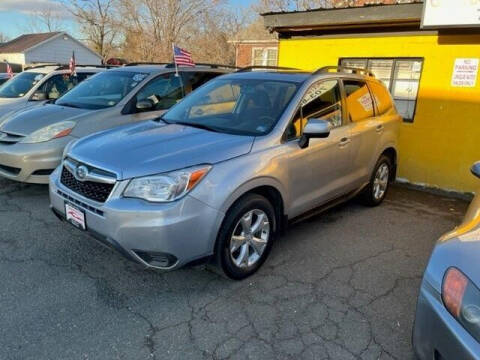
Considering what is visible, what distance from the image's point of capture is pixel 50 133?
197 inches

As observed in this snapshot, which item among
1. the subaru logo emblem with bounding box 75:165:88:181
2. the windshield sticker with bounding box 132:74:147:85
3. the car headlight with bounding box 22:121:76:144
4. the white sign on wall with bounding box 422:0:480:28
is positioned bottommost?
the car headlight with bounding box 22:121:76:144

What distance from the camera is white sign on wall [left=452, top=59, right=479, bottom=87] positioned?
581cm

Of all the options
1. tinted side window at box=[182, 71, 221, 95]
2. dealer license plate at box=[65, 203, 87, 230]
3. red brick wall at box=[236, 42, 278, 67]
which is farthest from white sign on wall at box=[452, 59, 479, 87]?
red brick wall at box=[236, 42, 278, 67]

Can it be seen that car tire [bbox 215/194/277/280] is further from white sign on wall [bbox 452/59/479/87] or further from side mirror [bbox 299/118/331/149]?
white sign on wall [bbox 452/59/479/87]

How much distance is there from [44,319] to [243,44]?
2428cm

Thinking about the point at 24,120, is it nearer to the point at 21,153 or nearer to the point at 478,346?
the point at 21,153

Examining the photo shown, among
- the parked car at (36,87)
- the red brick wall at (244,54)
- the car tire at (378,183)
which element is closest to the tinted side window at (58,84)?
the parked car at (36,87)

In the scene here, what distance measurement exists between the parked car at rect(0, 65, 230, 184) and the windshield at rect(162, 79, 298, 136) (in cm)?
148

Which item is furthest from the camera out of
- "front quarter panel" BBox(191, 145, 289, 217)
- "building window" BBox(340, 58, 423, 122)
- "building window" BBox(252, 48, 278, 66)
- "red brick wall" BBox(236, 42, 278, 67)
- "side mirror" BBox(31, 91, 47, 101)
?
"red brick wall" BBox(236, 42, 278, 67)

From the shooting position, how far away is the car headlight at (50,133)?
4.96 meters

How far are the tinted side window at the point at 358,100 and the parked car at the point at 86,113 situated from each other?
269cm

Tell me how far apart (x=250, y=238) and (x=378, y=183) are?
268 centimetres

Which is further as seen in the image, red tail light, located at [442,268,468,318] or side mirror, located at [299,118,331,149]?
side mirror, located at [299,118,331,149]

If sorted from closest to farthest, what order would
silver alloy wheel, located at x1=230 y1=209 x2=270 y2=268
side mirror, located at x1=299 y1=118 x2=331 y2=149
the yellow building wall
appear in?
silver alloy wheel, located at x1=230 y1=209 x2=270 y2=268 → side mirror, located at x1=299 y1=118 x2=331 y2=149 → the yellow building wall
